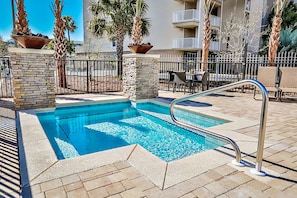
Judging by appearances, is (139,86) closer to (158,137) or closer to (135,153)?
(158,137)

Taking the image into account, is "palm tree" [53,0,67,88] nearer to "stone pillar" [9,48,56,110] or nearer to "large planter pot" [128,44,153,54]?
"stone pillar" [9,48,56,110]

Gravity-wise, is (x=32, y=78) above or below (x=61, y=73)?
below

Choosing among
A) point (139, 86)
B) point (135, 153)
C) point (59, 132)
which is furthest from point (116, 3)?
point (135, 153)

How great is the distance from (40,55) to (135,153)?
400 cm

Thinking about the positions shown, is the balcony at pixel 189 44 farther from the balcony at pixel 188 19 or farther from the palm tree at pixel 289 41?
the palm tree at pixel 289 41

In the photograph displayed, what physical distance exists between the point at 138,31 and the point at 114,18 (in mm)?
3346

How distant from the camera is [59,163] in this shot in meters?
2.47

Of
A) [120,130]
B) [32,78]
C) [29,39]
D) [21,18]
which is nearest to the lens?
[120,130]

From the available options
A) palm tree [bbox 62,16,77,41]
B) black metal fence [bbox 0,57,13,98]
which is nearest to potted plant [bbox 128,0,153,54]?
black metal fence [bbox 0,57,13,98]

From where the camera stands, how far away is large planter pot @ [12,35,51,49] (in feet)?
16.0

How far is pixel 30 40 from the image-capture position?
16.4 ft

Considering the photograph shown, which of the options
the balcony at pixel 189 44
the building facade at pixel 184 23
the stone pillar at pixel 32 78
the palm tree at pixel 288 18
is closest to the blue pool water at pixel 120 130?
the stone pillar at pixel 32 78

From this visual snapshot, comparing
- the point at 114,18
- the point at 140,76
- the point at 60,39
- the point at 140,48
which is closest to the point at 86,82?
the point at 60,39

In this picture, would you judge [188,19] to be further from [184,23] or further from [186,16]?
[184,23]
